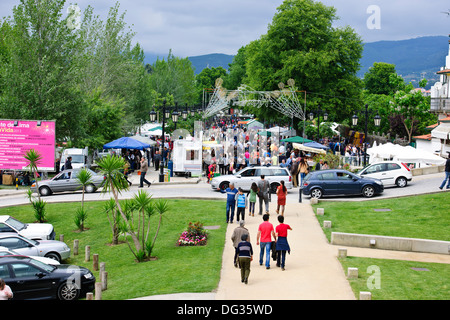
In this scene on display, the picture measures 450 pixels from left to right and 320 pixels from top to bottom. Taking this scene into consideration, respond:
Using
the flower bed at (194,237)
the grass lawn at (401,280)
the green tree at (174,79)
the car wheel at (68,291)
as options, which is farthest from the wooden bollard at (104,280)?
the green tree at (174,79)

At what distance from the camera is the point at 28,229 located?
70.1 feet

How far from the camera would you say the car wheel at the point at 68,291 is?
14.9 m

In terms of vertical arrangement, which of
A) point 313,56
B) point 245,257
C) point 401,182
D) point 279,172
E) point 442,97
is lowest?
point 245,257

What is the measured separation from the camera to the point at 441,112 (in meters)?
51.6

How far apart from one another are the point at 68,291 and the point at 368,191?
694 inches

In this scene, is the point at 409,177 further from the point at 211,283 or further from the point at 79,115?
the point at 79,115

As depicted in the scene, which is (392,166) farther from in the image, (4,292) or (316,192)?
(4,292)

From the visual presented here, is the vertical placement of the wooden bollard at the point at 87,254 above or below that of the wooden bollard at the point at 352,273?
below

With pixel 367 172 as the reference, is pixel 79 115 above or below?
above

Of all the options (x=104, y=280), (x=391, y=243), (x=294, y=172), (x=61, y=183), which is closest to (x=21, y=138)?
(x=61, y=183)

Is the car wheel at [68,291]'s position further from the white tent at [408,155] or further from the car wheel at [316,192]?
the white tent at [408,155]

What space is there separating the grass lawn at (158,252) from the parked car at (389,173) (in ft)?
30.9
